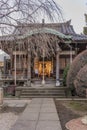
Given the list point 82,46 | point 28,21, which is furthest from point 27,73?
point 28,21

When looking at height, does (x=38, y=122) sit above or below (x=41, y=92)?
below

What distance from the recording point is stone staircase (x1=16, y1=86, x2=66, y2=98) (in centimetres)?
1987

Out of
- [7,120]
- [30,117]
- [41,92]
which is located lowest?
[7,120]

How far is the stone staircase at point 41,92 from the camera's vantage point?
19866mm

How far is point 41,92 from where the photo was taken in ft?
67.6

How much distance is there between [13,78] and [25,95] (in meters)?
3.59

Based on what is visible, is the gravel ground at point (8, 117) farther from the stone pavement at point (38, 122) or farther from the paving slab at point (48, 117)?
the paving slab at point (48, 117)

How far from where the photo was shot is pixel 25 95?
20.1 meters

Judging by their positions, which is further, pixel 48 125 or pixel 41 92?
pixel 41 92

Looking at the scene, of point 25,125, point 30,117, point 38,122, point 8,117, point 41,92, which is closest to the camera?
point 25,125

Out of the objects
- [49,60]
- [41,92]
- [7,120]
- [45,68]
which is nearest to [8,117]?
[7,120]

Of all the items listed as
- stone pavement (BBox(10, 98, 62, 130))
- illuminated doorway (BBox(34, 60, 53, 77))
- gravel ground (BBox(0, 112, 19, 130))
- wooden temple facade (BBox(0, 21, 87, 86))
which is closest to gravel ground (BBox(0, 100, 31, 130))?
gravel ground (BBox(0, 112, 19, 130))

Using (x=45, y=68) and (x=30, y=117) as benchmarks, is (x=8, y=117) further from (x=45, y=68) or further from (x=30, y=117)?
(x=45, y=68)

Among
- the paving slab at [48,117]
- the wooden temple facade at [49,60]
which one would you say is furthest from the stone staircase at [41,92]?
the paving slab at [48,117]
